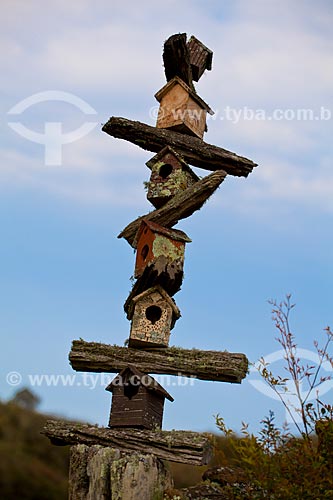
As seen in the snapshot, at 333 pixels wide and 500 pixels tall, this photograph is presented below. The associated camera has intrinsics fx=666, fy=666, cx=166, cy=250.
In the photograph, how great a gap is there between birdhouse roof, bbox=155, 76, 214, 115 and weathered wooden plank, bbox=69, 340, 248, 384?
380 cm

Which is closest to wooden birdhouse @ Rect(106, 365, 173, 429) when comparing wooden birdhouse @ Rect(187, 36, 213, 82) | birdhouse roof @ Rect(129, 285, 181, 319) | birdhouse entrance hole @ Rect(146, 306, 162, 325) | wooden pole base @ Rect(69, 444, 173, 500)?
wooden pole base @ Rect(69, 444, 173, 500)

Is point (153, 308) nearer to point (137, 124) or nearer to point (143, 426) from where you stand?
point (143, 426)

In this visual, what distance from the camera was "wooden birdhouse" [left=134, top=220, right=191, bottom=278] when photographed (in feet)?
26.3

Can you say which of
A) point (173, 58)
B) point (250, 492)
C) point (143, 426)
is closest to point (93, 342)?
point (143, 426)

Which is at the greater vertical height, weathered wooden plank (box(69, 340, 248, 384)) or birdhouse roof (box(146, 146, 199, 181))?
birdhouse roof (box(146, 146, 199, 181))

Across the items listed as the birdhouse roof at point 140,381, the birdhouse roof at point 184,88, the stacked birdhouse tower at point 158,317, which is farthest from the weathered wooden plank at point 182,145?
the birdhouse roof at point 140,381

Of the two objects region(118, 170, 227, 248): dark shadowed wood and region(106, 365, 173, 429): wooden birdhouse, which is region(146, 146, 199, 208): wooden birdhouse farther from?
region(106, 365, 173, 429): wooden birdhouse

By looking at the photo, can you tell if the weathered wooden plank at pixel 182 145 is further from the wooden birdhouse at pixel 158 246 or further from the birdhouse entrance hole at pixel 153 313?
the birdhouse entrance hole at pixel 153 313

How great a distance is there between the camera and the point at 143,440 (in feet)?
23.2

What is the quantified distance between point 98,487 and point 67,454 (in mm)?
1866

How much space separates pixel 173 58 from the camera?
377 inches

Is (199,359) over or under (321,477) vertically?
over

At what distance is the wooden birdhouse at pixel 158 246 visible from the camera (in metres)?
8.02

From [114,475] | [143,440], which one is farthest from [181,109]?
[114,475]
